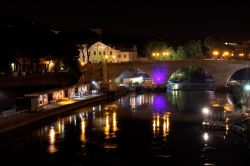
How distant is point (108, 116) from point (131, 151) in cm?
1347

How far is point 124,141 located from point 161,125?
6.44m

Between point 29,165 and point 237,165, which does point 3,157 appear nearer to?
point 29,165

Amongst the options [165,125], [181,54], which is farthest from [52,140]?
[181,54]

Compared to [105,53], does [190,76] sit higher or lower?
lower

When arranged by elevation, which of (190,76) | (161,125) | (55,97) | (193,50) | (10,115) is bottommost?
(161,125)

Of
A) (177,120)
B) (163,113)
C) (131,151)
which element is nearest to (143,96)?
(163,113)

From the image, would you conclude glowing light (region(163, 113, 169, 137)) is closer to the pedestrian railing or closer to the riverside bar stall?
the riverside bar stall

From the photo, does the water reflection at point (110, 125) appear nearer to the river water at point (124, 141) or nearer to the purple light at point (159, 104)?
the river water at point (124, 141)

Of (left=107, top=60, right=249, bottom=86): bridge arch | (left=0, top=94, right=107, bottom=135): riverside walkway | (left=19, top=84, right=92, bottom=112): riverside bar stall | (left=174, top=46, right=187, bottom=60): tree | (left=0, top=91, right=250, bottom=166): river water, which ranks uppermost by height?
(left=174, top=46, right=187, bottom=60): tree

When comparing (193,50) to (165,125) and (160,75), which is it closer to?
(160,75)

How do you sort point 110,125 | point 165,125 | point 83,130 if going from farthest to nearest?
point 110,125 < point 165,125 < point 83,130

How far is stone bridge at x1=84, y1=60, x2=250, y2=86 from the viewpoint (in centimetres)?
6356

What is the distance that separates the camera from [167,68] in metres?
67.1

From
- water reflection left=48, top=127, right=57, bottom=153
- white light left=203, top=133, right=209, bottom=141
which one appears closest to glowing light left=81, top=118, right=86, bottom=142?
water reflection left=48, top=127, right=57, bottom=153
